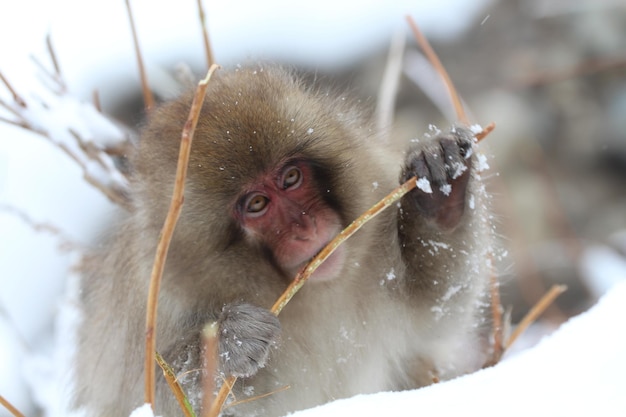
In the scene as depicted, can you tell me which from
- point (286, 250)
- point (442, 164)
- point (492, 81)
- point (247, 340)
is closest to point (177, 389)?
point (247, 340)

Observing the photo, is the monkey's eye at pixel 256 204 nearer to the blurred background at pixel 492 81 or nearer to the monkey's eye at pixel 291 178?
the monkey's eye at pixel 291 178

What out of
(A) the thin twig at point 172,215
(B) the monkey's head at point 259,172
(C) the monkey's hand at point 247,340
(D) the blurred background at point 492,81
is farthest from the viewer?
(D) the blurred background at point 492,81

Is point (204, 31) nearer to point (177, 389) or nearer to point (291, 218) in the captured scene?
point (291, 218)

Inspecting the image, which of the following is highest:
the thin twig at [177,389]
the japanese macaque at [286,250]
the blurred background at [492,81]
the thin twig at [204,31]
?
the thin twig at [204,31]

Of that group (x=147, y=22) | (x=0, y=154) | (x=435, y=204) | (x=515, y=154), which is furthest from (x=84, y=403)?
(x=515, y=154)

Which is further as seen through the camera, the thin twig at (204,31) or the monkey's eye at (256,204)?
the thin twig at (204,31)

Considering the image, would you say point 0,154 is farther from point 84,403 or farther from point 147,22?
point 147,22

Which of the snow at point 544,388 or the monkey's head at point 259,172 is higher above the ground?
the monkey's head at point 259,172

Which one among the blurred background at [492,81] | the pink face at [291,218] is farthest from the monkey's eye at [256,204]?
the blurred background at [492,81]

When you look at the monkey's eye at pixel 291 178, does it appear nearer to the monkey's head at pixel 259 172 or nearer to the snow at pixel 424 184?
the monkey's head at pixel 259 172

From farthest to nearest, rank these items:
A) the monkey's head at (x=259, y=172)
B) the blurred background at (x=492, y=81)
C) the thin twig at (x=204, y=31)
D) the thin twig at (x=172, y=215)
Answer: the blurred background at (x=492, y=81), the thin twig at (x=204, y=31), the monkey's head at (x=259, y=172), the thin twig at (x=172, y=215)
